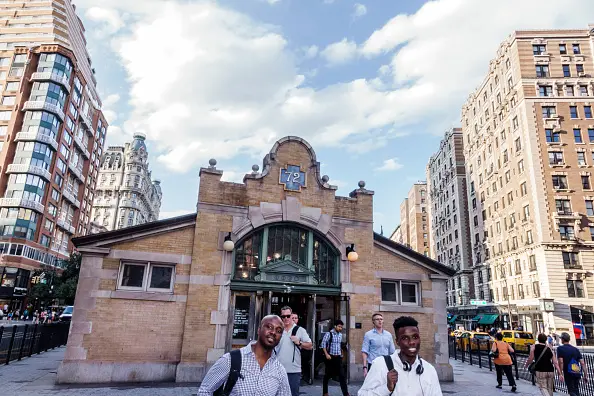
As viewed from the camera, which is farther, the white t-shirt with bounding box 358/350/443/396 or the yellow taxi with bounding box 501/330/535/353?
the yellow taxi with bounding box 501/330/535/353

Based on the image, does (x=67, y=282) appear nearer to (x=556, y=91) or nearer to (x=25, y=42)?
(x=25, y=42)

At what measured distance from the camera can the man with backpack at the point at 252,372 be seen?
3.44 m

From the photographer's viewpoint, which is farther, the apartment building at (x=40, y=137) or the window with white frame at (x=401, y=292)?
the apartment building at (x=40, y=137)

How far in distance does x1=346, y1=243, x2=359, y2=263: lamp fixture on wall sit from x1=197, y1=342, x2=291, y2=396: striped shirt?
955 cm

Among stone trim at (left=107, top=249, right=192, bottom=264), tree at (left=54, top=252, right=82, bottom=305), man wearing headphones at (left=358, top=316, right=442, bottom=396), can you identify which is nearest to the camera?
man wearing headphones at (left=358, top=316, right=442, bottom=396)

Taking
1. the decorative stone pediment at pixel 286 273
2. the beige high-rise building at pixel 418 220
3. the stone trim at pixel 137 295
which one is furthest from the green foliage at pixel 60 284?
the beige high-rise building at pixel 418 220

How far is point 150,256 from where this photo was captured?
473 inches

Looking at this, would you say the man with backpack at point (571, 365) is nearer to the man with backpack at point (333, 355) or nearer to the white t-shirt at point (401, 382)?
the man with backpack at point (333, 355)

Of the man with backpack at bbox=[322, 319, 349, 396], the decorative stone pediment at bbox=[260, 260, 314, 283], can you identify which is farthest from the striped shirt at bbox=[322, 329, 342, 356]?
the decorative stone pediment at bbox=[260, 260, 314, 283]

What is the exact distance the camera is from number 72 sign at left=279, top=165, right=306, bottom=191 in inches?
538

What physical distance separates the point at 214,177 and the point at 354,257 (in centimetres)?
544

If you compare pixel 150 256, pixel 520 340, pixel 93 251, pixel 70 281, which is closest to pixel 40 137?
pixel 70 281

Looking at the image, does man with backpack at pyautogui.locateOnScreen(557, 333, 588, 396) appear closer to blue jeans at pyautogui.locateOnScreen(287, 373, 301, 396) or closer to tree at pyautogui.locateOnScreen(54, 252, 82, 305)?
blue jeans at pyautogui.locateOnScreen(287, 373, 301, 396)

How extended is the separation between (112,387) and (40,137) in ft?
175
